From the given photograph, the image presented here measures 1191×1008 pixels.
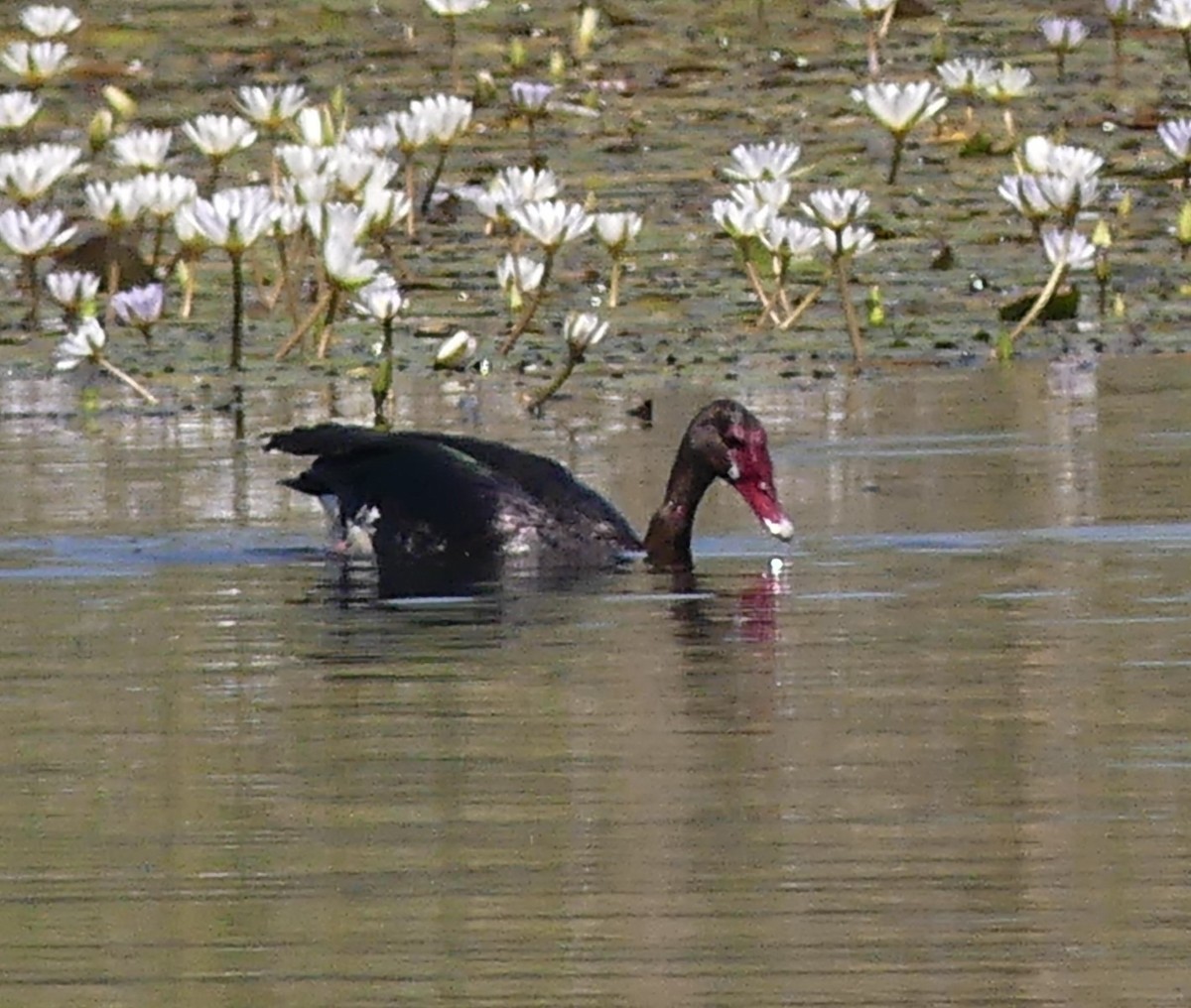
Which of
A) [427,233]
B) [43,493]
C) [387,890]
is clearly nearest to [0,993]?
[387,890]

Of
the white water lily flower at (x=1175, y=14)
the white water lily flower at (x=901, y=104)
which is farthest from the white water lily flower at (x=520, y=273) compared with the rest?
the white water lily flower at (x=1175, y=14)

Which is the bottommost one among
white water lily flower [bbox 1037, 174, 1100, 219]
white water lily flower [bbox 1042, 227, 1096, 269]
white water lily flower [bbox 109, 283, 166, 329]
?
white water lily flower [bbox 109, 283, 166, 329]

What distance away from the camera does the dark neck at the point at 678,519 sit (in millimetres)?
7871

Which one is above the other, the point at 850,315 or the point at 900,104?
the point at 900,104

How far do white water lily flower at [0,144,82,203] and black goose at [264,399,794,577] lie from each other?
3.31m

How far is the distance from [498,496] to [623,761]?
9.93 ft

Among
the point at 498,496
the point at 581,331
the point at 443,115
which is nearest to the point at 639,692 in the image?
the point at 498,496

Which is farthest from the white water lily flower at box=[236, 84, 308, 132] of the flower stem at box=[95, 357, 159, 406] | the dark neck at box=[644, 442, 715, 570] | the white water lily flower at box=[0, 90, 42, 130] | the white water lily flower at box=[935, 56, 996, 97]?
the dark neck at box=[644, 442, 715, 570]

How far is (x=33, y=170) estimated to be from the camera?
37.6 ft

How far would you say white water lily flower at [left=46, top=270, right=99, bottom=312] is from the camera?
11.1 m

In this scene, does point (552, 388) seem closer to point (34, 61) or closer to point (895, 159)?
point (895, 159)

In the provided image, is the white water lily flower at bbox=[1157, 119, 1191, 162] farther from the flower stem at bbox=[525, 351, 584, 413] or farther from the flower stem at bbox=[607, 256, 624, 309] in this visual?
the flower stem at bbox=[525, 351, 584, 413]

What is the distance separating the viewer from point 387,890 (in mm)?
4340

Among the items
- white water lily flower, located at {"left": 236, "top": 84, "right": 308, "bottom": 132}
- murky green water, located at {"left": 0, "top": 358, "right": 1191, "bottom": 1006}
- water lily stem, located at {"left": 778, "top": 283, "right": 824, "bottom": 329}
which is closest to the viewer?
murky green water, located at {"left": 0, "top": 358, "right": 1191, "bottom": 1006}
